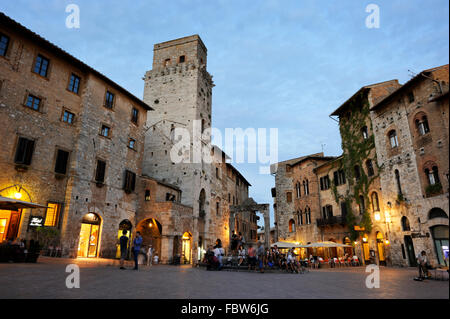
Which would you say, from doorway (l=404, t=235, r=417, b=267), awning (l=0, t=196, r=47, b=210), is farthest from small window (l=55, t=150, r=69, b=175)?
doorway (l=404, t=235, r=417, b=267)

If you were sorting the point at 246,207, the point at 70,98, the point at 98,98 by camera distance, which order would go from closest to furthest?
the point at 70,98 → the point at 98,98 → the point at 246,207

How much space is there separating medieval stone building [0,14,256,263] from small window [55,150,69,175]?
0.07m

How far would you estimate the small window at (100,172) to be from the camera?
21.7 meters

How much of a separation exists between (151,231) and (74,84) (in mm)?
14913

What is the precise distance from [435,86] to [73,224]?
27807 mm

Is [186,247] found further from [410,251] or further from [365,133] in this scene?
[365,133]

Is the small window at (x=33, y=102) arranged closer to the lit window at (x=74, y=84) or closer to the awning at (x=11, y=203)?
the lit window at (x=74, y=84)

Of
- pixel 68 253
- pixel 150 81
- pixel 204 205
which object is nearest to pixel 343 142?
pixel 204 205

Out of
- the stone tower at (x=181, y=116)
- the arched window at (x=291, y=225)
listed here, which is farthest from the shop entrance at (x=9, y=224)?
the arched window at (x=291, y=225)

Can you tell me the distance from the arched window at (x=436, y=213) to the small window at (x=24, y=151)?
92.6 feet

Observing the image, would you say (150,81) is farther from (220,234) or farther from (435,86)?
(435,86)

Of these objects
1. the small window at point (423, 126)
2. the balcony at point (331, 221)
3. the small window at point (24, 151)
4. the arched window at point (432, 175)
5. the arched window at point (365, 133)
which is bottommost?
the balcony at point (331, 221)

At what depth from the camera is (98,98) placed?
22.7 metres
